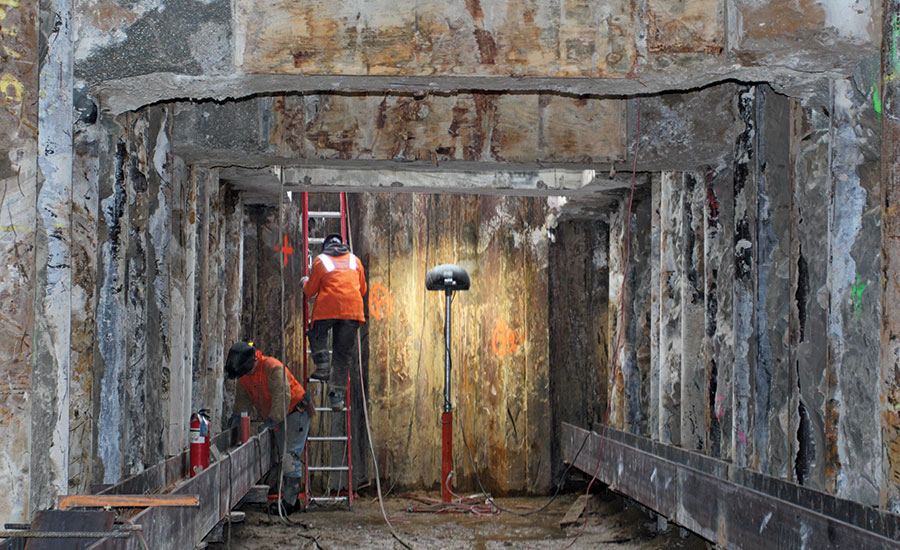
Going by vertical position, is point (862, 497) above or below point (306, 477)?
above

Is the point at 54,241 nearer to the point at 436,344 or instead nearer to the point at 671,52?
the point at 671,52

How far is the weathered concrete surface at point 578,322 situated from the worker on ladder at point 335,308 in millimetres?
2125

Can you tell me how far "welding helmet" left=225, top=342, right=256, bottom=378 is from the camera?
7.36 m

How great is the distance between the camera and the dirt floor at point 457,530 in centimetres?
691

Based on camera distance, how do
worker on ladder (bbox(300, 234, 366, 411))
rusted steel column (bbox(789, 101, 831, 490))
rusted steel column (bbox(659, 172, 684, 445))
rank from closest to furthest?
1. rusted steel column (bbox(789, 101, 831, 490))
2. rusted steel column (bbox(659, 172, 684, 445))
3. worker on ladder (bbox(300, 234, 366, 411))

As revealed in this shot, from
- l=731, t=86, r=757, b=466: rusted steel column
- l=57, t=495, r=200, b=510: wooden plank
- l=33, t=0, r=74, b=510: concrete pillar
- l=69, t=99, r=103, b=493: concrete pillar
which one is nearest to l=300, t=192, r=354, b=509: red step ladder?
l=731, t=86, r=757, b=466: rusted steel column

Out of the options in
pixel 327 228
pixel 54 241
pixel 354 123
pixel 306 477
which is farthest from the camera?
pixel 327 228

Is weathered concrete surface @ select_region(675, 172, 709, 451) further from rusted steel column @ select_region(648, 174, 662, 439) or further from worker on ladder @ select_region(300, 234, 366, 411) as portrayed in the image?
worker on ladder @ select_region(300, 234, 366, 411)

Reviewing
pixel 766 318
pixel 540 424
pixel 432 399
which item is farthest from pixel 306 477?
pixel 766 318

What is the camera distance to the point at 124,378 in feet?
15.7

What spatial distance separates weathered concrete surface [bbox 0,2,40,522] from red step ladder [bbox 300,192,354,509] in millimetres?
4691

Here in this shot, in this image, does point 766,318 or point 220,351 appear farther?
point 220,351

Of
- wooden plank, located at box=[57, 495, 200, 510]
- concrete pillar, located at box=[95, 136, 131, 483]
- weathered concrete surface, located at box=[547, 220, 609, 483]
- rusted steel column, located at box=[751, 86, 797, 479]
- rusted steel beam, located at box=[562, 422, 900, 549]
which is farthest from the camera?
weathered concrete surface, located at box=[547, 220, 609, 483]

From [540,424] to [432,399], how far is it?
3.59 ft
